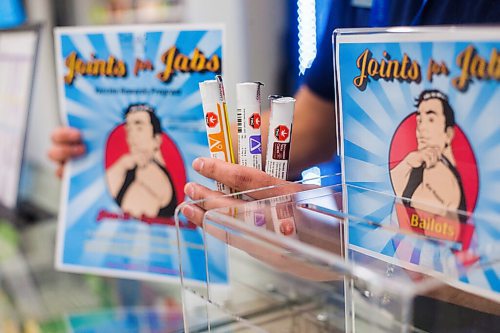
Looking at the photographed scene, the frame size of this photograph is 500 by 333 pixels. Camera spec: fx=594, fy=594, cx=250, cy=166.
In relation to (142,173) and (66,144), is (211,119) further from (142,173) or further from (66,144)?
(66,144)

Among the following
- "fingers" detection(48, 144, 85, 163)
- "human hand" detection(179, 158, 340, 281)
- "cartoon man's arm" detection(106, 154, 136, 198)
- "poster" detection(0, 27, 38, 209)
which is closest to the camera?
"human hand" detection(179, 158, 340, 281)

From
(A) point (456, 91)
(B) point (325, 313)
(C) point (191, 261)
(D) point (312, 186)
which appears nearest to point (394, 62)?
(A) point (456, 91)

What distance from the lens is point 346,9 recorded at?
2.82 ft

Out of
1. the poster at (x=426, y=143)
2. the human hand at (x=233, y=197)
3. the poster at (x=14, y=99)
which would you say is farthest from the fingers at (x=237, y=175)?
the poster at (x=14, y=99)

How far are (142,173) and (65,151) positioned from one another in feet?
0.88

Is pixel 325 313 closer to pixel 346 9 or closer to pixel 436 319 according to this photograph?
pixel 436 319

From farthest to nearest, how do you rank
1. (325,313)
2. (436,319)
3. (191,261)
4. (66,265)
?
(66,265), (191,261), (325,313), (436,319)

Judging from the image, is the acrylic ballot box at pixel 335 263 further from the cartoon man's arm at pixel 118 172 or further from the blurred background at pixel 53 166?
the cartoon man's arm at pixel 118 172

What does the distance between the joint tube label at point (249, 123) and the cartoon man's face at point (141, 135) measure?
1.29 feet

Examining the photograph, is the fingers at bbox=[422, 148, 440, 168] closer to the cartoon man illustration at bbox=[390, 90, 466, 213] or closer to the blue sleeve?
the cartoon man illustration at bbox=[390, 90, 466, 213]

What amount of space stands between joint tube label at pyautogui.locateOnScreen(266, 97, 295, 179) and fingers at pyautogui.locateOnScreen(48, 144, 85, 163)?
26.4 inches

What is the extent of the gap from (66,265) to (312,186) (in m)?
0.78

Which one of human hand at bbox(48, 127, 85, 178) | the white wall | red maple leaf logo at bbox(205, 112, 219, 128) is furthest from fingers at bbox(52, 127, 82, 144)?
the white wall

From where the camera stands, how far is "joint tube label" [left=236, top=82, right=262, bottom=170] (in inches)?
29.8
